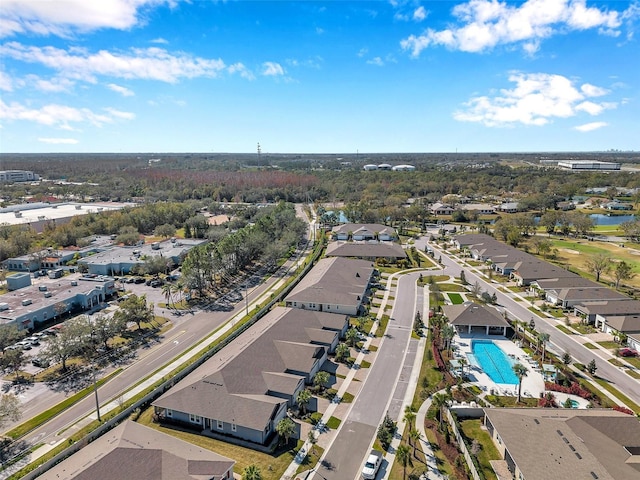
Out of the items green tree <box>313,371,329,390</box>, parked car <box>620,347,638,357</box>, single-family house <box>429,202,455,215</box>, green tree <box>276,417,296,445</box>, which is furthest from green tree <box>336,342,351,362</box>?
single-family house <box>429,202,455,215</box>

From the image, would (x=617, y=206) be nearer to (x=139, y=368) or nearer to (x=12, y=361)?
(x=139, y=368)

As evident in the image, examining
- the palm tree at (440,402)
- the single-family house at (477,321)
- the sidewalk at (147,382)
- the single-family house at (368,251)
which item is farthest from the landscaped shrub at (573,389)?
the single-family house at (368,251)

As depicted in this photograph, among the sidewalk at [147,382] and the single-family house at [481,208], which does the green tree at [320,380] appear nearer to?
the sidewalk at [147,382]

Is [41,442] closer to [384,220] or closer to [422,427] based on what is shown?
[422,427]

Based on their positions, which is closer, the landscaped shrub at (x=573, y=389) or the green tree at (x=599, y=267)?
the landscaped shrub at (x=573, y=389)

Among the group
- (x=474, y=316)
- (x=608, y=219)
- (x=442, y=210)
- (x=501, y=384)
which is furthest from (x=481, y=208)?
(x=501, y=384)

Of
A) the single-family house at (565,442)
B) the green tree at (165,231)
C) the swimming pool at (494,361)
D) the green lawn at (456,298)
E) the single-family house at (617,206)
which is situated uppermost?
the single-family house at (617,206)

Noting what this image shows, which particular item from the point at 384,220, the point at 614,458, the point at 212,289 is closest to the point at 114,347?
the point at 212,289
